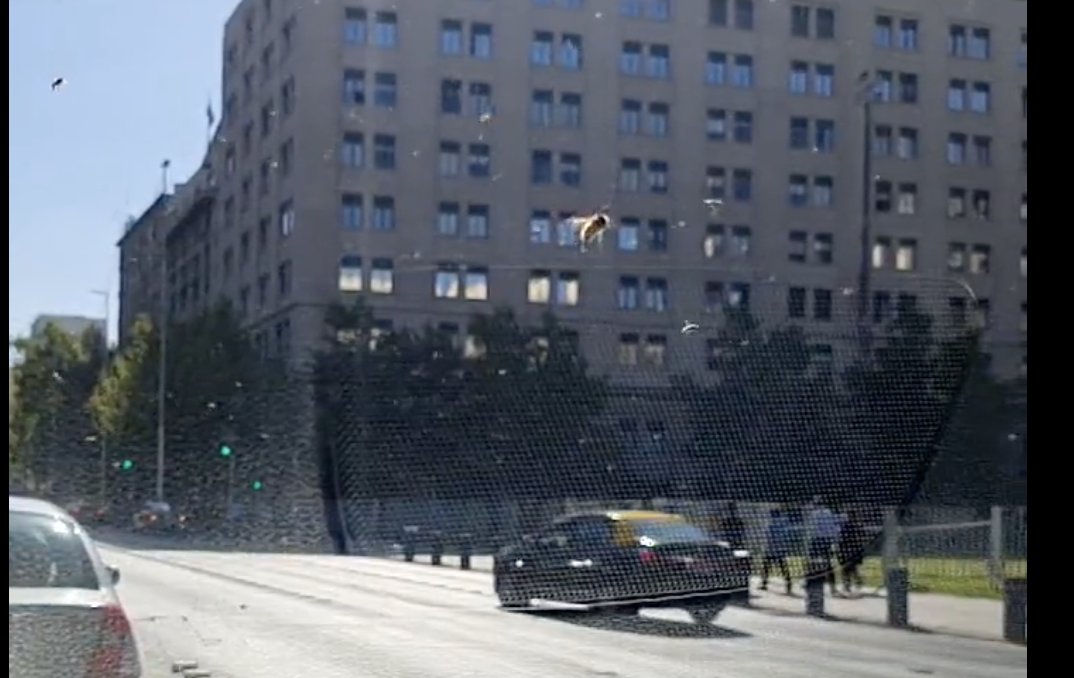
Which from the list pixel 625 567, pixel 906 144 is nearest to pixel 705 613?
pixel 625 567

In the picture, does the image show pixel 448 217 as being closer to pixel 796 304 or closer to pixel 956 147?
pixel 796 304

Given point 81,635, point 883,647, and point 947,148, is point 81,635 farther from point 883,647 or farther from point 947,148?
point 947,148

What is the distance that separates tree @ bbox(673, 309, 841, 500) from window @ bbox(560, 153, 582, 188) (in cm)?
112

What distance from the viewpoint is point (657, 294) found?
873 centimetres

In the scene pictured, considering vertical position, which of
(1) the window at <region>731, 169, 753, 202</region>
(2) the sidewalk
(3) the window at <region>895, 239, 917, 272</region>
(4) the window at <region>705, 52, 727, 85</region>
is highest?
(4) the window at <region>705, 52, 727, 85</region>

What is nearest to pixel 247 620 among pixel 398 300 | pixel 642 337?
pixel 398 300

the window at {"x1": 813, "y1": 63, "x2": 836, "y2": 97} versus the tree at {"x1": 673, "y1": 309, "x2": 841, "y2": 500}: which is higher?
the window at {"x1": 813, "y1": 63, "x2": 836, "y2": 97}

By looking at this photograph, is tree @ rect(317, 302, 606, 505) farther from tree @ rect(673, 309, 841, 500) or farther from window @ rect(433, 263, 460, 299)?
tree @ rect(673, 309, 841, 500)

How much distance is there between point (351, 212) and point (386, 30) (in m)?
0.94

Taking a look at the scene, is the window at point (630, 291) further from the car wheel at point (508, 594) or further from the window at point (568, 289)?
the car wheel at point (508, 594)

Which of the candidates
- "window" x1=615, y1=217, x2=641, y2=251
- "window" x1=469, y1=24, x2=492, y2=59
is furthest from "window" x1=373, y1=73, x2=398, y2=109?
"window" x1=615, y1=217, x2=641, y2=251

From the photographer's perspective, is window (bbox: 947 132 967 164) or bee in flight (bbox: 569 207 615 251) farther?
window (bbox: 947 132 967 164)

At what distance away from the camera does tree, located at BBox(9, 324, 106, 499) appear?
769 centimetres
